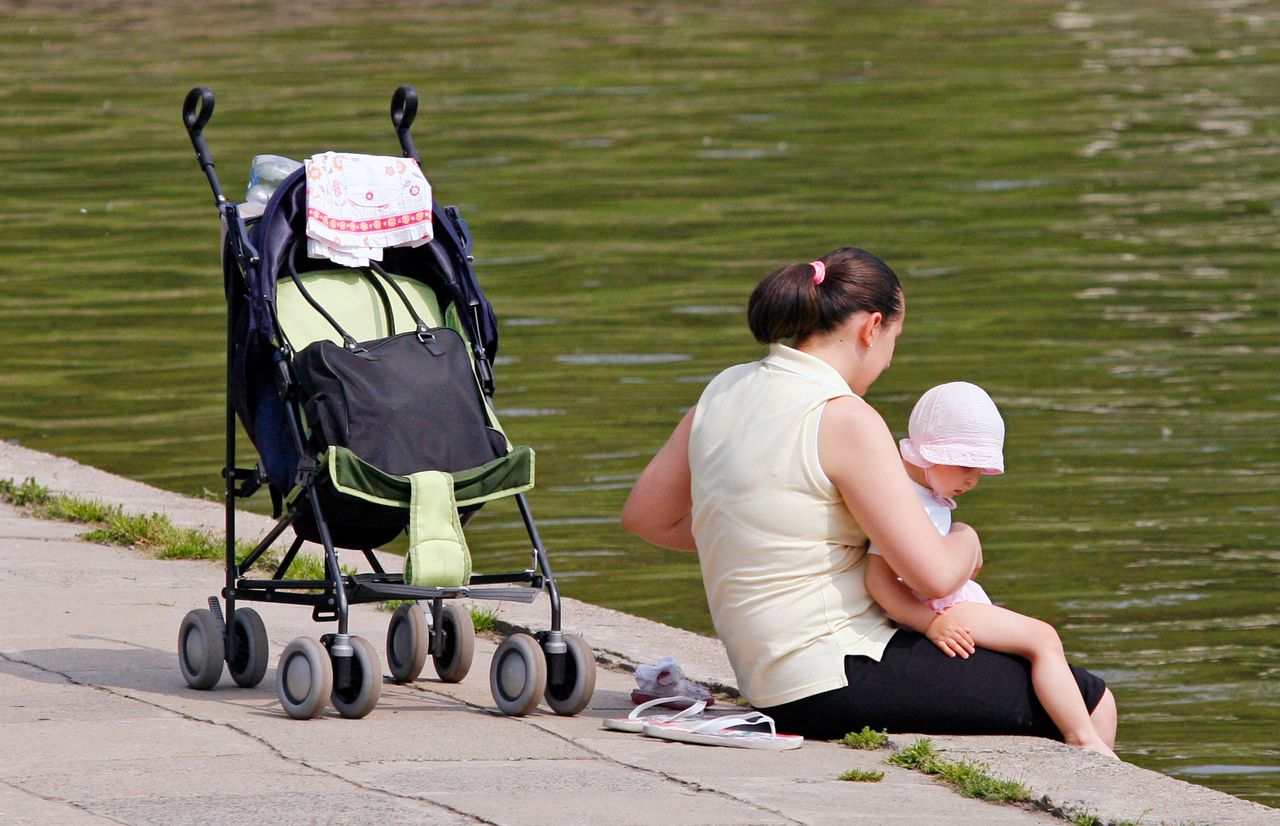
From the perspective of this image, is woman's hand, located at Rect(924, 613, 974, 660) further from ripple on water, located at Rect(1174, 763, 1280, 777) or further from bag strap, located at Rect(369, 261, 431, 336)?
ripple on water, located at Rect(1174, 763, 1280, 777)

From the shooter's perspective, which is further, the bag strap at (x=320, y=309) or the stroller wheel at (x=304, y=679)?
the bag strap at (x=320, y=309)

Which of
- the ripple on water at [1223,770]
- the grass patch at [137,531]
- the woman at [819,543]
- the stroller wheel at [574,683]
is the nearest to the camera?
the woman at [819,543]

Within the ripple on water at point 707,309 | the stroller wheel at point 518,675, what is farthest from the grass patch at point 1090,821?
the ripple on water at point 707,309

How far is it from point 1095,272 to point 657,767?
37.2 ft

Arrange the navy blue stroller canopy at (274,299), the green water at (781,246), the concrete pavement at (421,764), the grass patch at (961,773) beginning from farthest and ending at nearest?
the green water at (781,246)
the navy blue stroller canopy at (274,299)
the grass patch at (961,773)
the concrete pavement at (421,764)

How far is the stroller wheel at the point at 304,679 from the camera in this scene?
5477 mm

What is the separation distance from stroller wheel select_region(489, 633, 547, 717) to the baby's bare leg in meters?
1.01

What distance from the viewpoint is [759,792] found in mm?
4871

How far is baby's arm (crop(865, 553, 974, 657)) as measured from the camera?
5.34m

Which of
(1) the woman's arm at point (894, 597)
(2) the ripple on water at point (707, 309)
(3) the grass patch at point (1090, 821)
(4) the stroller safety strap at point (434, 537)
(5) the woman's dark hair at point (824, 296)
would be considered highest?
(5) the woman's dark hair at point (824, 296)

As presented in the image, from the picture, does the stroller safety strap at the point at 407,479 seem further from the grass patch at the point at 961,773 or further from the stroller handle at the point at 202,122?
the grass patch at the point at 961,773

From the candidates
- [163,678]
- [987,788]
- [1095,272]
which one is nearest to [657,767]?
[987,788]

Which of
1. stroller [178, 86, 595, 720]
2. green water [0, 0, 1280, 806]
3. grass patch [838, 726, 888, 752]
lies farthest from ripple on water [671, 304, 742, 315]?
grass patch [838, 726, 888, 752]

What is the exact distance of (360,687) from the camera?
5.57 m
